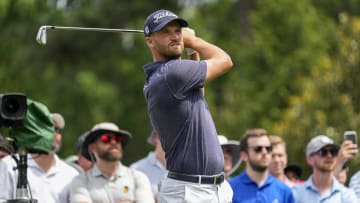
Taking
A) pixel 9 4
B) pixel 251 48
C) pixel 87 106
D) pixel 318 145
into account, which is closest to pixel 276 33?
pixel 251 48

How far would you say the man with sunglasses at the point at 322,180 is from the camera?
39.4 feet

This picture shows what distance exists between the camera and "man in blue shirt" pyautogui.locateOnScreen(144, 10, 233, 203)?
8.34 meters

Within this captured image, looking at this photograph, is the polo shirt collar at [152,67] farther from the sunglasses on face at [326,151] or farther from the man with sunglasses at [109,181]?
the sunglasses on face at [326,151]

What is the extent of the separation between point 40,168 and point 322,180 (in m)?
2.71

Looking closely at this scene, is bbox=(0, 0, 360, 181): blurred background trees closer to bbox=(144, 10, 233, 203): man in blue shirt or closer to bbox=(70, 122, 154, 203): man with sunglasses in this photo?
bbox=(70, 122, 154, 203): man with sunglasses

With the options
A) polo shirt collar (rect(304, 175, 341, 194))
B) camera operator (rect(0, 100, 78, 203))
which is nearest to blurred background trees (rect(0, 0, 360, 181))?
polo shirt collar (rect(304, 175, 341, 194))

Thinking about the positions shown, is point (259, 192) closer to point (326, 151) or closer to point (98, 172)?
point (326, 151)

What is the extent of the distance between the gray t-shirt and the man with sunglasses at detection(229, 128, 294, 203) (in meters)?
3.23

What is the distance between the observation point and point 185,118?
8336 millimetres

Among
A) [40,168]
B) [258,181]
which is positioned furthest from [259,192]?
[40,168]

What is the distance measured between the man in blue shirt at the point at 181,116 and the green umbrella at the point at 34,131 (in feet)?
5.62

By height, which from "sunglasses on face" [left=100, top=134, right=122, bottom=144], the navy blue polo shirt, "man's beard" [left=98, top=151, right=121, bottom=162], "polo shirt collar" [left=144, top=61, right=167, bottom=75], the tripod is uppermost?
"polo shirt collar" [left=144, top=61, right=167, bottom=75]

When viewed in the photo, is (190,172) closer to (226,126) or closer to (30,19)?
(226,126)

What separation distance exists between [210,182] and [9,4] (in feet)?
51.0
